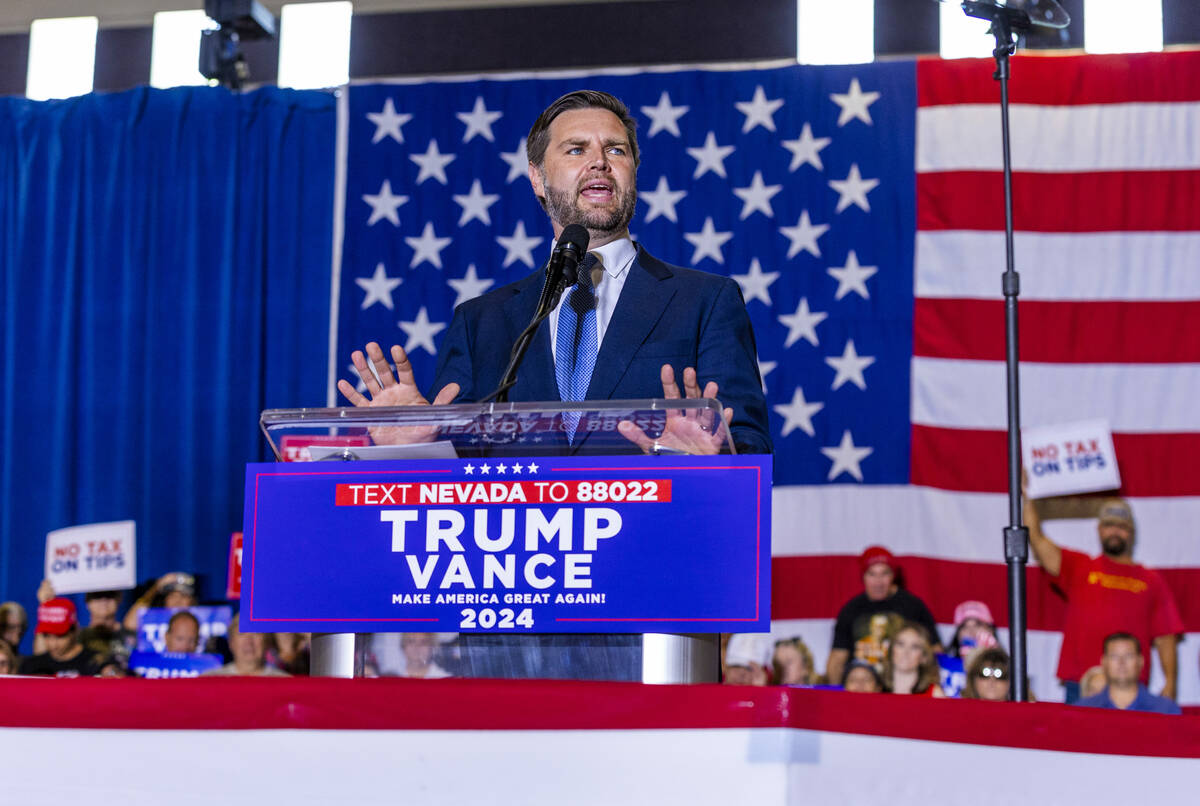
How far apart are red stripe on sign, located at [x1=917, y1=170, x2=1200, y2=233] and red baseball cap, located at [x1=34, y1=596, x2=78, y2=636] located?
4.32 meters

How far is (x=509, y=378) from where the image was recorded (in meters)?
1.49

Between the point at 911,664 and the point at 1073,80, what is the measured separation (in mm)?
3070

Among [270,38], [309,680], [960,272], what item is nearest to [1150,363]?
[960,272]

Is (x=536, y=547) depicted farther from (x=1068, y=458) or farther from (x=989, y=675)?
(x=1068, y=458)

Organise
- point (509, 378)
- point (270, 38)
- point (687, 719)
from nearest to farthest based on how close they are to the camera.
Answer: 1. point (687, 719)
2. point (509, 378)
3. point (270, 38)

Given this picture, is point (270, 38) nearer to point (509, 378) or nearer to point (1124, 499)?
point (1124, 499)

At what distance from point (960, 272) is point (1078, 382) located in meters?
0.74

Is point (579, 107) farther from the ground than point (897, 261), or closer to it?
closer to it

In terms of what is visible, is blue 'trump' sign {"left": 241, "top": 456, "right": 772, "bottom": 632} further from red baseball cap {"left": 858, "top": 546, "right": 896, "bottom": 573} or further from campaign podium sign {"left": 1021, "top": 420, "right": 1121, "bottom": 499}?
campaign podium sign {"left": 1021, "top": 420, "right": 1121, "bottom": 499}

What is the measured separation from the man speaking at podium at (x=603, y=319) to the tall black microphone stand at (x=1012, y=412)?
1.84 metres

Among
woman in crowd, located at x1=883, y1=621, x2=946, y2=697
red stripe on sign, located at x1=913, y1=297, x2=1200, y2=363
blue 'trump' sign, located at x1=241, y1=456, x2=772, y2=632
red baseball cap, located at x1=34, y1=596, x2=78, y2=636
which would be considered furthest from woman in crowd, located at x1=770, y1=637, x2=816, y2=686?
blue 'trump' sign, located at x1=241, y1=456, x2=772, y2=632

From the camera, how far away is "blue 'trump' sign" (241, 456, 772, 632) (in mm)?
1316

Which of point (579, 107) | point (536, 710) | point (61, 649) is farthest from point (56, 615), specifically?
point (536, 710)

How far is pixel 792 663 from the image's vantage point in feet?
18.9
